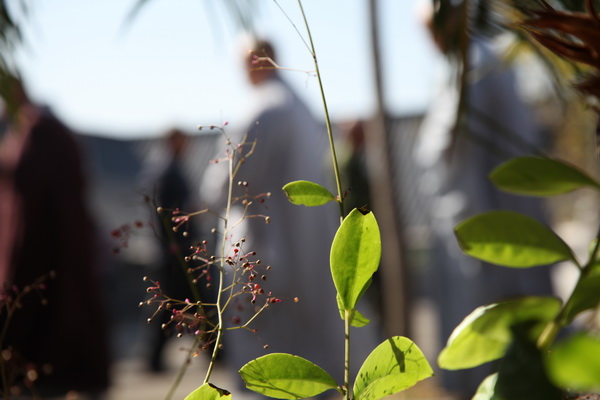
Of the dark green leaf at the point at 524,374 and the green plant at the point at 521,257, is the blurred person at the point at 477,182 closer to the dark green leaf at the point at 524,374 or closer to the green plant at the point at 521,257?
the green plant at the point at 521,257

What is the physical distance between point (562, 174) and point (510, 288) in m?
2.87

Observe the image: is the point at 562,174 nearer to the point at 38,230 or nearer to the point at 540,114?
the point at 38,230

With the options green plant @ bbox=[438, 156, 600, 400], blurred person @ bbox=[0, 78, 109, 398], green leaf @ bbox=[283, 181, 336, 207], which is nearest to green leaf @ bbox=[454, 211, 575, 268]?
green plant @ bbox=[438, 156, 600, 400]

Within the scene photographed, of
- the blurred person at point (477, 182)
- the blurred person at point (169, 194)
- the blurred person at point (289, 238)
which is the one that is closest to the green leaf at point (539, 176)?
the blurred person at point (289, 238)

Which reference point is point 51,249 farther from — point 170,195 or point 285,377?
point 285,377

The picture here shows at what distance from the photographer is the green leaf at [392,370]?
0.57m

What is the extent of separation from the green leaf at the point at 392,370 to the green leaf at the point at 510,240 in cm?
10

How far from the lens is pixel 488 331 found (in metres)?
0.61

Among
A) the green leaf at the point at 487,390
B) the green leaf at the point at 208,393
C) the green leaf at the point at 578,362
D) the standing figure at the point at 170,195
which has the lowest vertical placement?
the standing figure at the point at 170,195

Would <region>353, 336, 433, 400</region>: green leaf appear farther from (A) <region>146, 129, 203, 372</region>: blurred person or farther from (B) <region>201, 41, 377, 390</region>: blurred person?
(A) <region>146, 129, 203, 372</region>: blurred person

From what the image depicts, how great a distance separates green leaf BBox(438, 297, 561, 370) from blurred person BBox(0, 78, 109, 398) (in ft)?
10.6

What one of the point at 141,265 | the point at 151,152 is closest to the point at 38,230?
the point at 141,265

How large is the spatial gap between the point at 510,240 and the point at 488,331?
0.07 meters

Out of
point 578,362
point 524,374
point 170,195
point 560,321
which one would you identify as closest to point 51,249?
point 170,195
